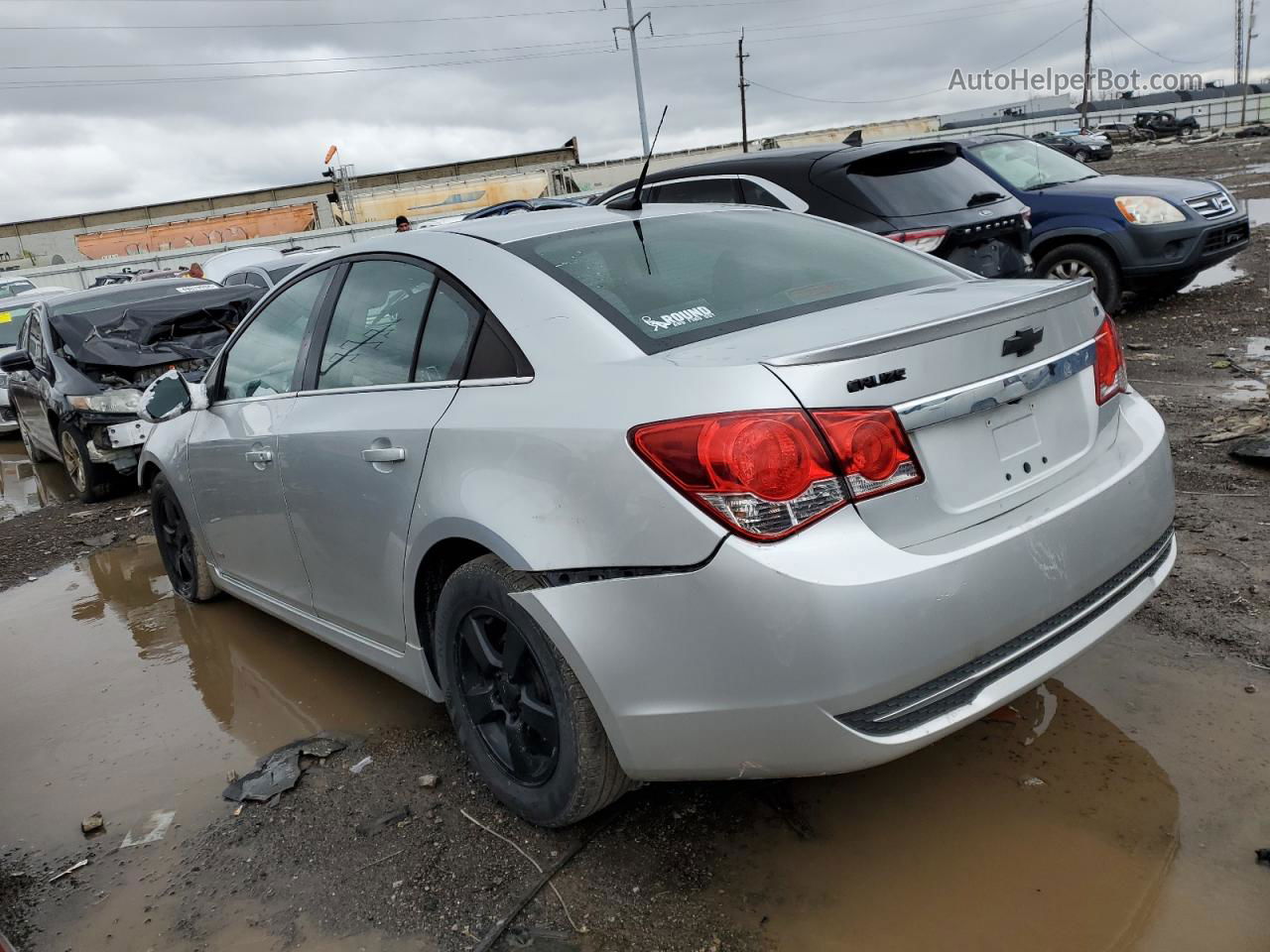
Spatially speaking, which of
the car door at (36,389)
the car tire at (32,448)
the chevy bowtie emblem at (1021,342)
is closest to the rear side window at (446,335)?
the chevy bowtie emblem at (1021,342)

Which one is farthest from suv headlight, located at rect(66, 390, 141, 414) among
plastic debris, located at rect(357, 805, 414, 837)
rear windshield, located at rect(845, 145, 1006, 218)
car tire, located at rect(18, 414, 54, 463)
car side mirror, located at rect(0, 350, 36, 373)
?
plastic debris, located at rect(357, 805, 414, 837)

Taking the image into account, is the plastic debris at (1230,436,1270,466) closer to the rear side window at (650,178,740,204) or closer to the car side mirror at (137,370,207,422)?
the rear side window at (650,178,740,204)

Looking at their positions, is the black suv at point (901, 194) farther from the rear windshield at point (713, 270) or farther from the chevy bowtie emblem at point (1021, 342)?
the chevy bowtie emblem at point (1021, 342)

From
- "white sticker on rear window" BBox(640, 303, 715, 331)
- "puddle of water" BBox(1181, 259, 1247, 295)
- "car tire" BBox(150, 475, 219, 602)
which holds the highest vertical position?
"white sticker on rear window" BBox(640, 303, 715, 331)

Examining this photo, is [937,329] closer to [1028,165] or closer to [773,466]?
[773,466]

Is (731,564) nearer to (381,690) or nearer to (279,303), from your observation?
(381,690)

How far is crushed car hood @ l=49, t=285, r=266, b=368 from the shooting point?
809cm

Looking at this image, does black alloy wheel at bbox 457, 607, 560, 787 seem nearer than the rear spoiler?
No

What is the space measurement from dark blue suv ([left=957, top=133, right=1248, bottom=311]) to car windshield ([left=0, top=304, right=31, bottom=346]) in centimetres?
1129

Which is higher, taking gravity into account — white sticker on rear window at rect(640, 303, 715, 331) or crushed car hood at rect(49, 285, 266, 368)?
white sticker on rear window at rect(640, 303, 715, 331)

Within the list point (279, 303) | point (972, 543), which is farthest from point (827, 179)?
point (972, 543)

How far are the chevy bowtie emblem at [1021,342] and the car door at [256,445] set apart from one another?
232 centimetres

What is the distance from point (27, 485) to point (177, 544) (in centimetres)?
537

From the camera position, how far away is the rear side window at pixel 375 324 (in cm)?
303
